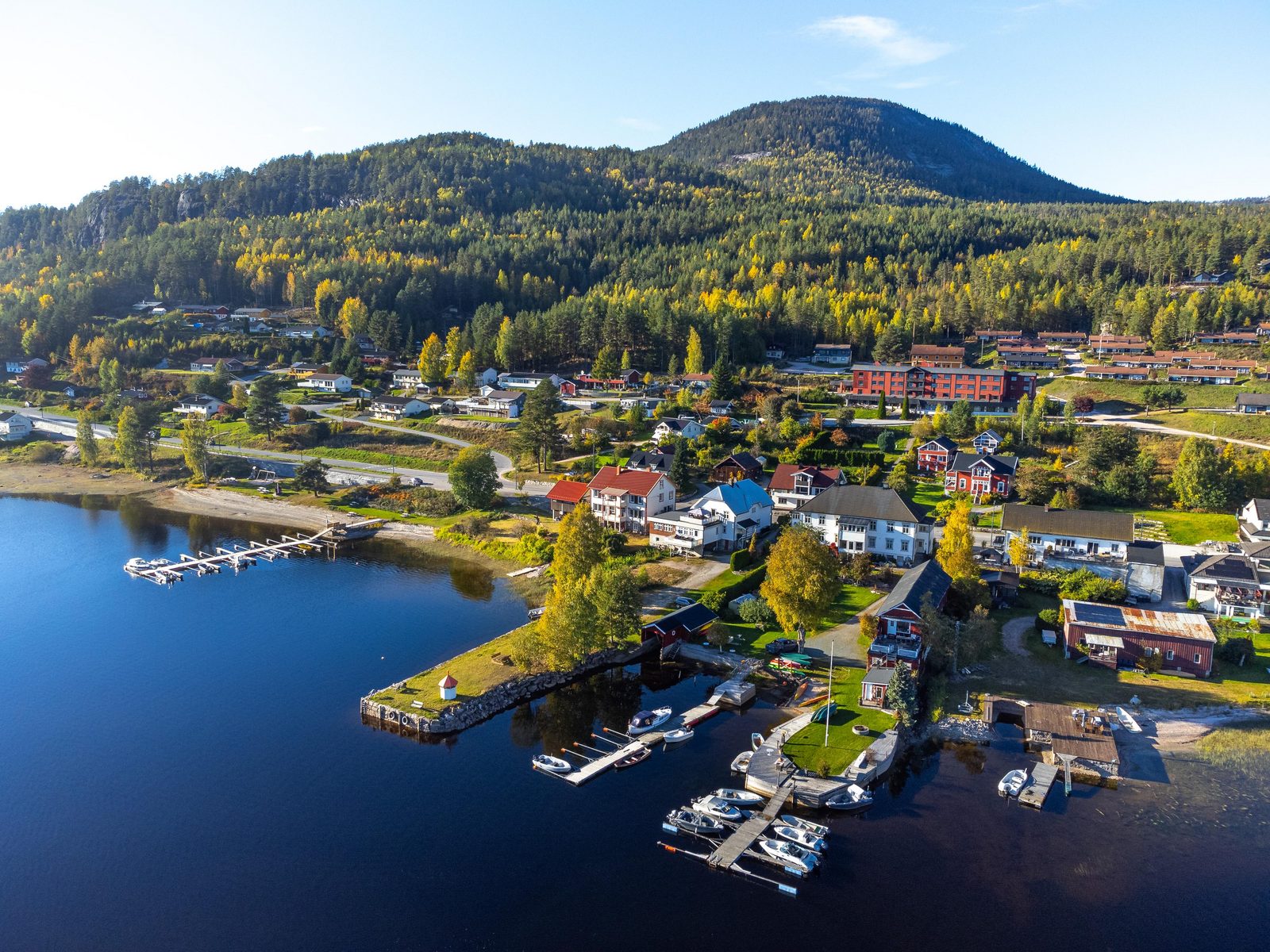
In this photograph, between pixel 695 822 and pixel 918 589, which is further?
pixel 918 589

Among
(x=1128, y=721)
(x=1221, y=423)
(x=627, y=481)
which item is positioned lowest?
(x=1128, y=721)

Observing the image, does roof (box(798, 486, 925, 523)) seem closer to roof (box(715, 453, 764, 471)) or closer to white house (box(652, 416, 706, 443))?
roof (box(715, 453, 764, 471))

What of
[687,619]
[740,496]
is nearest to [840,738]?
[687,619]

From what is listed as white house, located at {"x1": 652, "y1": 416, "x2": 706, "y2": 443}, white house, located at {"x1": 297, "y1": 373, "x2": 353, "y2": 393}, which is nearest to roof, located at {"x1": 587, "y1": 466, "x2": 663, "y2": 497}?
white house, located at {"x1": 652, "y1": 416, "x2": 706, "y2": 443}

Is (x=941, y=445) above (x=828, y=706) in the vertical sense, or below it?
above

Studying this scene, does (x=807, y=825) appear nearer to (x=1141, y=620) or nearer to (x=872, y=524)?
(x=1141, y=620)

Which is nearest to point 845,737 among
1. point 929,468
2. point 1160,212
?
point 929,468
